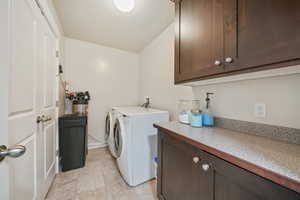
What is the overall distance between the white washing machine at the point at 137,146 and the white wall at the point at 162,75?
40 cm

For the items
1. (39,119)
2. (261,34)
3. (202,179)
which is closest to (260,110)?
(261,34)

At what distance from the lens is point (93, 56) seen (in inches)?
113

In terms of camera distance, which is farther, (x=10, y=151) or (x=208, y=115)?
(x=208, y=115)

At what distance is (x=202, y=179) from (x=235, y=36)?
93 cm

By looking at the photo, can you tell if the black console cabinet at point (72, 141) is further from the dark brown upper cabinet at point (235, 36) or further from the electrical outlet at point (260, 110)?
the electrical outlet at point (260, 110)

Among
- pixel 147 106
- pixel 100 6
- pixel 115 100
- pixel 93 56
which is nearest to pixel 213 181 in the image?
pixel 147 106

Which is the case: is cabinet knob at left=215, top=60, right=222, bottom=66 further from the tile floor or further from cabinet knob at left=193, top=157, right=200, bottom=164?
the tile floor

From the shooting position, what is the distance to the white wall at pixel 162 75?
2.00 metres

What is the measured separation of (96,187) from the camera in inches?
65.1

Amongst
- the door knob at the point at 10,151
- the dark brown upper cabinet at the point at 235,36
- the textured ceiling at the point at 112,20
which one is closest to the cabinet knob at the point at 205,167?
the dark brown upper cabinet at the point at 235,36

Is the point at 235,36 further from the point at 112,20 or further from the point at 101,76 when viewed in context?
the point at 101,76

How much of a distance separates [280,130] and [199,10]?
1.10m

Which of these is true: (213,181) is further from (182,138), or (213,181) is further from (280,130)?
(280,130)

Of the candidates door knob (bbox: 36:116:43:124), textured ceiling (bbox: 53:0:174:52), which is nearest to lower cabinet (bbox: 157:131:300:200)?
door knob (bbox: 36:116:43:124)
